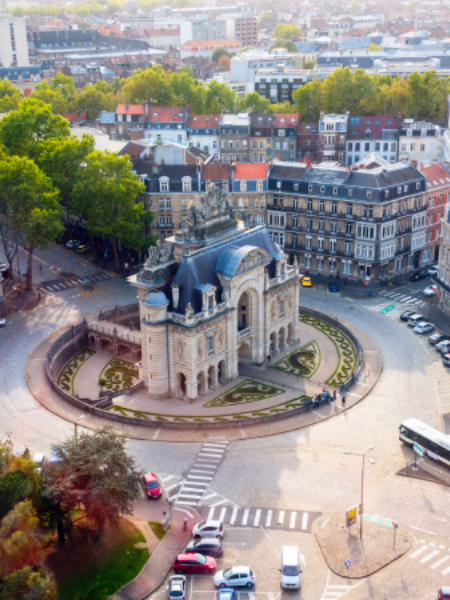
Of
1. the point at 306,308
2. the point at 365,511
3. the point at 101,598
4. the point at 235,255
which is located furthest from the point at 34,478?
the point at 306,308

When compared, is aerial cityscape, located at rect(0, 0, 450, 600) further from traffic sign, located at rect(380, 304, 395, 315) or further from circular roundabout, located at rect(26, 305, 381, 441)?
traffic sign, located at rect(380, 304, 395, 315)

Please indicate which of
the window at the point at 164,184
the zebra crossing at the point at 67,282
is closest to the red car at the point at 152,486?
the zebra crossing at the point at 67,282

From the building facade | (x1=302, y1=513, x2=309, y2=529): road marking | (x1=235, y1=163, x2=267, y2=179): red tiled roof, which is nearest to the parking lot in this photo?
(x1=302, y1=513, x2=309, y2=529): road marking

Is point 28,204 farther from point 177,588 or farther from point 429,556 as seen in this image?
point 429,556

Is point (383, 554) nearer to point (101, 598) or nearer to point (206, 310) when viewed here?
point (101, 598)

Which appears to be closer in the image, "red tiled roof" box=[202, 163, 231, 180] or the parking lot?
the parking lot

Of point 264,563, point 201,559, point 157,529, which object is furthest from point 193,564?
point 157,529

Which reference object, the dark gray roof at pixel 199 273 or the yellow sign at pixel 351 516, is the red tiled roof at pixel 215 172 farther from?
the yellow sign at pixel 351 516
